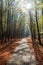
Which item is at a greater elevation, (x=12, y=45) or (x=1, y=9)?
(x=1, y=9)

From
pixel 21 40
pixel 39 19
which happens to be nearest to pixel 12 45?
pixel 21 40

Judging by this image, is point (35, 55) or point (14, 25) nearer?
point (35, 55)

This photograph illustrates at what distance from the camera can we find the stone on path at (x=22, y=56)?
4.07 metres

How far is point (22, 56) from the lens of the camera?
4.14 metres

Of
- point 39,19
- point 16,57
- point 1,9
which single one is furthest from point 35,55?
point 1,9

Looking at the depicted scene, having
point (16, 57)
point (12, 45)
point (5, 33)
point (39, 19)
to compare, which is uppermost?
point (39, 19)

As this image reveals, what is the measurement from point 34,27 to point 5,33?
0.71 meters

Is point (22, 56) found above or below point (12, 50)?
below

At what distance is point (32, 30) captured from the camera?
433cm

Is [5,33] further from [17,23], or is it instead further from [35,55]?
[35,55]

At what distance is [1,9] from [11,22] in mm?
402

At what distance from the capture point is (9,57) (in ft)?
13.6

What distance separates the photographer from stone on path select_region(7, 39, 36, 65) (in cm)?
407

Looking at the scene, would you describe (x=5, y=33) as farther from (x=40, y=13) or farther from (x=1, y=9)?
(x=40, y=13)
